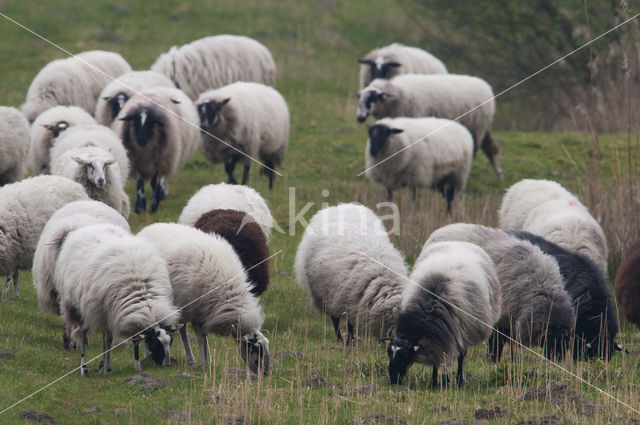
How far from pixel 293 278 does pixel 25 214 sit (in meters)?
3.55

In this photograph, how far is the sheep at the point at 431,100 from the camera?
1625cm

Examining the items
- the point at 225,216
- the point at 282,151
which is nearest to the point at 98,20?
the point at 282,151

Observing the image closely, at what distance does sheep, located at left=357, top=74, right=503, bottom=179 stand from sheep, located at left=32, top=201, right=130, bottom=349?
863 centimetres

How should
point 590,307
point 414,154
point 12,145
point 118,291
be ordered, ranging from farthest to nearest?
point 414,154 < point 12,145 < point 590,307 < point 118,291

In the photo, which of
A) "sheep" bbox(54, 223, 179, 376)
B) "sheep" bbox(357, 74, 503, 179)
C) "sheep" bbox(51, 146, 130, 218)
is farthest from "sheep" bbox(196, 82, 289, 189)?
"sheep" bbox(54, 223, 179, 376)

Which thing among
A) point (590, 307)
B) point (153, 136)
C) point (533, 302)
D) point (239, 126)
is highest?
point (239, 126)

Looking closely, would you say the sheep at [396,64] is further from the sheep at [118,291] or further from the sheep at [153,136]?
the sheep at [118,291]

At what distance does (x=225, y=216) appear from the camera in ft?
30.1

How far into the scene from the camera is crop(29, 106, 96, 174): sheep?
41.6 feet

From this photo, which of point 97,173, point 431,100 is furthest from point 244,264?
point 431,100

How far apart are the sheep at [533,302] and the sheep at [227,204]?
9.71 feet

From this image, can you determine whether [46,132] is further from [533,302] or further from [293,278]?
[533,302]

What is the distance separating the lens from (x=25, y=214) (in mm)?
8961

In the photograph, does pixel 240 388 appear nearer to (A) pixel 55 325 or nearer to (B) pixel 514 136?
(A) pixel 55 325
